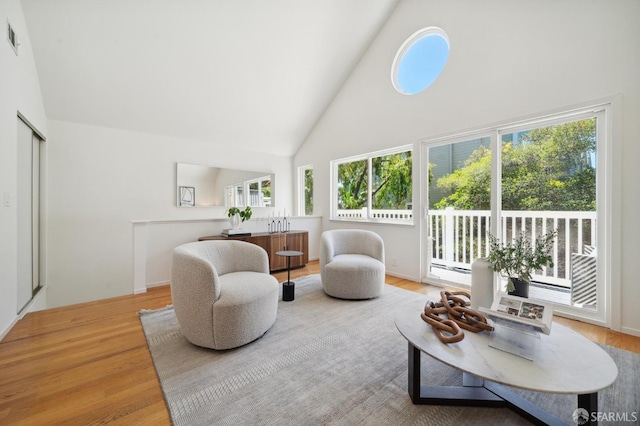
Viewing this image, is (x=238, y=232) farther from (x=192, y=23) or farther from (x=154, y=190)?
(x=192, y=23)

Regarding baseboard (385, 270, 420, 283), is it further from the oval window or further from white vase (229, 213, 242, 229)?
the oval window

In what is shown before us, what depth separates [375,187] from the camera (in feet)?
14.8

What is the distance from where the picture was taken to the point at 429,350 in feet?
4.11


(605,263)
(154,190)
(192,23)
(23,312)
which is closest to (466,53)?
(605,263)

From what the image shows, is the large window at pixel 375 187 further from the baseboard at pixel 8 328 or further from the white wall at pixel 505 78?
the baseboard at pixel 8 328

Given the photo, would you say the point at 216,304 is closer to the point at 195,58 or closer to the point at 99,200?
the point at 99,200

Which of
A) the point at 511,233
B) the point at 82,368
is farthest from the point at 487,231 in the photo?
the point at 82,368

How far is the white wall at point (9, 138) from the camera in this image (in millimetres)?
2072

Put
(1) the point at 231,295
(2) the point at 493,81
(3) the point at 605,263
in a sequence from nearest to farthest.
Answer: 1. (1) the point at 231,295
2. (3) the point at 605,263
3. (2) the point at 493,81

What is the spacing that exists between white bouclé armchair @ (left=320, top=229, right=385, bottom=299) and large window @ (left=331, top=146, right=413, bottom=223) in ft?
3.18

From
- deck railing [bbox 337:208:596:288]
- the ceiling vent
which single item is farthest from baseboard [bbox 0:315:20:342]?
deck railing [bbox 337:208:596:288]

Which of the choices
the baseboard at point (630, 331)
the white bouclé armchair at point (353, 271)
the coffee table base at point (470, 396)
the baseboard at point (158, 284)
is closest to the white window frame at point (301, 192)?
the white bouclé armchair at point (353, 271)

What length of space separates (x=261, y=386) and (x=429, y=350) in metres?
1.00

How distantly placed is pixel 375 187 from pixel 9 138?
4347 mm
